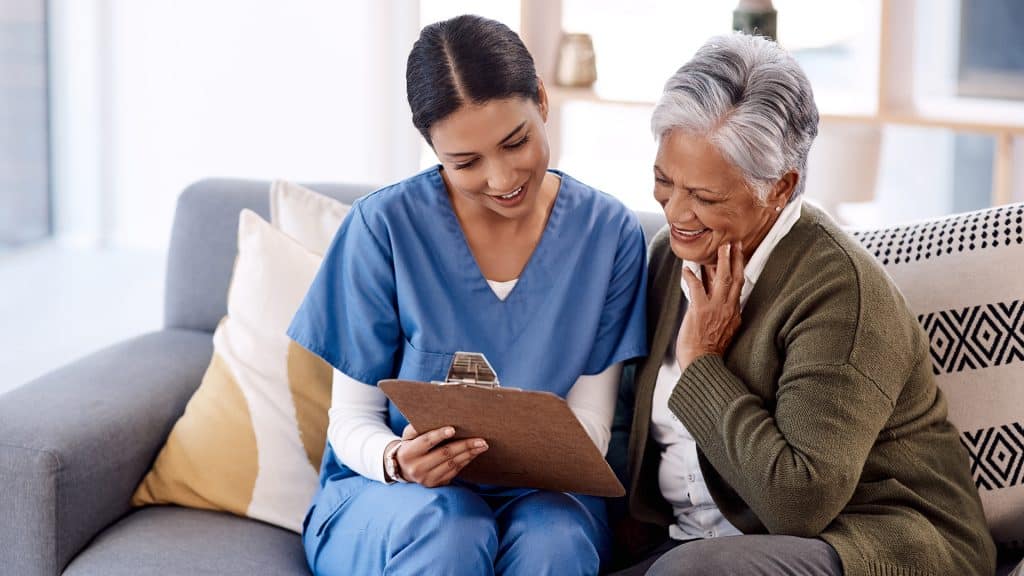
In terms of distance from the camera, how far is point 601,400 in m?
1.84

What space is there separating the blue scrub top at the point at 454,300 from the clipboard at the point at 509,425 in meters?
0.18

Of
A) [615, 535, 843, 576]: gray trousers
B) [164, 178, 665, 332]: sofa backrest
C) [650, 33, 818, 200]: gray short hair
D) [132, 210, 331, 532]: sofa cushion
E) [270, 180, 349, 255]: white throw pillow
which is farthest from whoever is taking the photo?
[164, 178, 665, 332]: sofa backrest

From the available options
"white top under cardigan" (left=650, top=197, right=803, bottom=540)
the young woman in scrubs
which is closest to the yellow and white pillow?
the young woman in scrubs

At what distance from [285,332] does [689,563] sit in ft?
2.81

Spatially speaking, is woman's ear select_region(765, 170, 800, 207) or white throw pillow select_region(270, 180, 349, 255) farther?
white throw pillow select_region(270, 180, 349, 255)

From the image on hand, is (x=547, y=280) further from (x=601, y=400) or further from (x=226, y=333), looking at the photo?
(x=226, y=333)

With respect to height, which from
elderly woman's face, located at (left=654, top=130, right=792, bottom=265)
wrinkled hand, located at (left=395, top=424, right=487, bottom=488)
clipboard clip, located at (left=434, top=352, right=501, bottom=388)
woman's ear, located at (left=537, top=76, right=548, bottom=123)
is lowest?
wrinkled hand, located at (left=395, top=424, right=487, bottom=488)

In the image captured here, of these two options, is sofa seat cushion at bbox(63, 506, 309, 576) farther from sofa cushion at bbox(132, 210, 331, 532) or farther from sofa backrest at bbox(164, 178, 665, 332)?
sofa backrest at bbox(164, 178, 665, 332)

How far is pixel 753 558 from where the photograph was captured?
1482 mm

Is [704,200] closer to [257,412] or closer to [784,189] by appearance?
[784,189]

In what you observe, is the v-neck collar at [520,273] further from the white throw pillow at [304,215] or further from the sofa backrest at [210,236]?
the sofa backrest at [210,236]

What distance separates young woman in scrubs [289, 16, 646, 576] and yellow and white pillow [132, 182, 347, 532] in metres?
0.13

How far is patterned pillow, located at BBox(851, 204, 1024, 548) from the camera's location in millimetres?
1801

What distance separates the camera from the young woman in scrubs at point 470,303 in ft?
5.43
